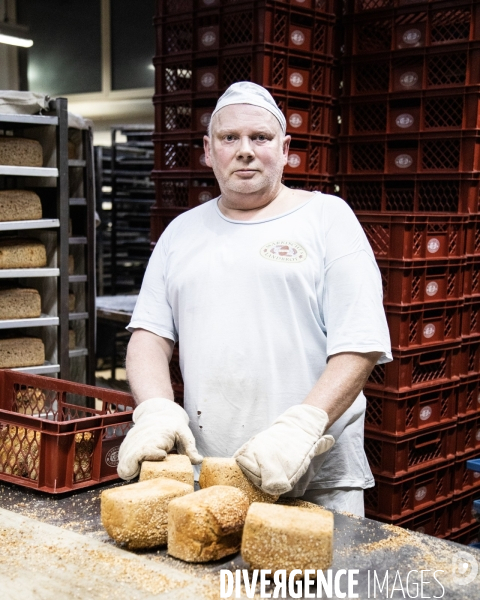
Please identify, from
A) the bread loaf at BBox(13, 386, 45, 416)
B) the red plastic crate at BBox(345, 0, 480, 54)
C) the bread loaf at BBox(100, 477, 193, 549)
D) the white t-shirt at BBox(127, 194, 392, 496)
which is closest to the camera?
the bread loaf at BBox(100, 477, 193, 549)

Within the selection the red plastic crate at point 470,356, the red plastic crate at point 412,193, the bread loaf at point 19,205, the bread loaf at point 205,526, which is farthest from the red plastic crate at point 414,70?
the bread loaf at point 205,526

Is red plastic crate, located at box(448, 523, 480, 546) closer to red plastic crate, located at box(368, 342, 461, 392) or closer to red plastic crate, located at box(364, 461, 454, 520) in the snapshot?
red plastic crate, located at box(364, 461, 454, 520)

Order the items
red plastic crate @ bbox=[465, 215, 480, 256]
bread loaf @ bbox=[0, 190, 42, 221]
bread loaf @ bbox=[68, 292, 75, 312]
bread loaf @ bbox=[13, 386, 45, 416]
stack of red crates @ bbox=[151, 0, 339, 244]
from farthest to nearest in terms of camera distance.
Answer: bread loaf @ bbox=[68, 292, 75, 312]
bread loaf @ bbox=[0, 190, 42, 221]
red plastic crate @ bbox=[465, 215, 480, 256]
stack of red crates @ bbox=[151, 0, 339, 244]
bread loaf @ bbox=[13, 386, 45, 416]

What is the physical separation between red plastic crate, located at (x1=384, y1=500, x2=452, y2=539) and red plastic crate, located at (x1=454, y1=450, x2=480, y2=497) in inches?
4.5

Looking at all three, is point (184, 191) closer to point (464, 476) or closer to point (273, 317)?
point (273, 317)

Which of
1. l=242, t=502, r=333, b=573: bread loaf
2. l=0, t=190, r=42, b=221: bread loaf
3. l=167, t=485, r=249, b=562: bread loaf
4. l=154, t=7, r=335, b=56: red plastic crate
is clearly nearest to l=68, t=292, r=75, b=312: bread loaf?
l=0, t=190, r=42, b=221: bread loaf

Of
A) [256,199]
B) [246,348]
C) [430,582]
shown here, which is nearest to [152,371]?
[246,348]

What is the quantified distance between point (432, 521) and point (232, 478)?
2081 mm

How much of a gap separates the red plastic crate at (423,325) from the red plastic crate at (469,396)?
0.76 feet

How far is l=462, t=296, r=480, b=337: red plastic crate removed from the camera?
145 inches

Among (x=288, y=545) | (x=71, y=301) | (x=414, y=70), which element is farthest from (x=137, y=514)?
(x=71, y=301)

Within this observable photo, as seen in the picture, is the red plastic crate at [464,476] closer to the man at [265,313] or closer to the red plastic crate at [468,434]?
the red plastic crate at [468,434]

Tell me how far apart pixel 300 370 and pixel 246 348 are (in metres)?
0.16

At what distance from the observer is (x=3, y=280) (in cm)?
411
